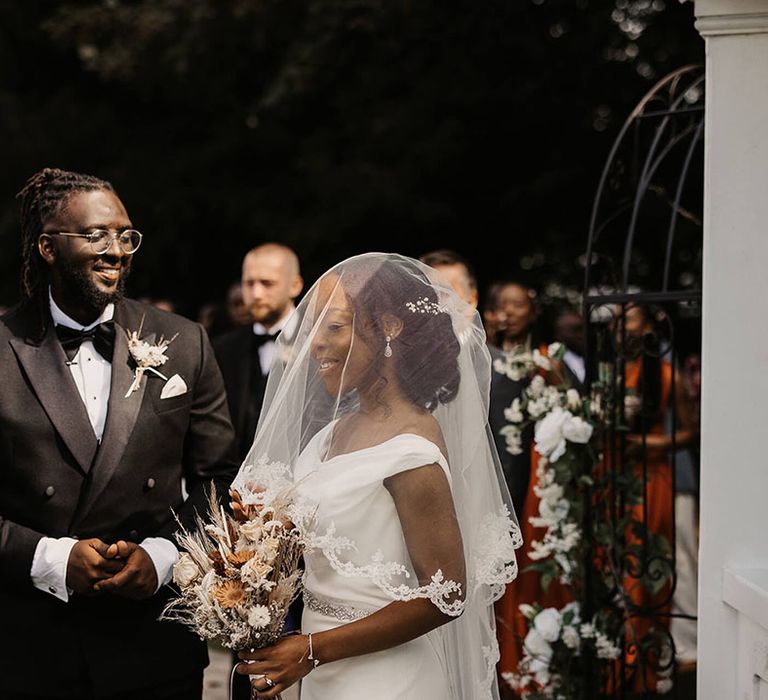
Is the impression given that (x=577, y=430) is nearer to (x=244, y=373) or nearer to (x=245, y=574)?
(x=244, y=373)

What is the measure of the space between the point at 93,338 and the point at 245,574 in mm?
1186

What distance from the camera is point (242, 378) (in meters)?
6.45

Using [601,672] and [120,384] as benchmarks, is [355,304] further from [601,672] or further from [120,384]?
[601,672]

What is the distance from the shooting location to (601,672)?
571cm

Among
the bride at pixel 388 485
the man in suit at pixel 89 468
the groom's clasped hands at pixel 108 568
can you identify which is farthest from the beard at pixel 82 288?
the groom's clasped hands at pixel 108 568

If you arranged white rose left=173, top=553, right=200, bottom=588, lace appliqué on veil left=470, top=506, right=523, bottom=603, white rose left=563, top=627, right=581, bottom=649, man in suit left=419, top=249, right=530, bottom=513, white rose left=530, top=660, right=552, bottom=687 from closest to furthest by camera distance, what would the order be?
1. white rose left=173, top=553, right=200, bottom=588
2. lace appliqué on veil left=470, top=506, right=523, bottom=603
3. white rose left=563, top=627, right=581, bottom=649
4. white rose left=530, top=660, right=552, bottom=687
5. man in suit left=419, top=249, right=530, bottom=513

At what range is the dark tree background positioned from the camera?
11.6 metres

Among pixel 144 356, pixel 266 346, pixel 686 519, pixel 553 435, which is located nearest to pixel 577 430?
pixel 553 435

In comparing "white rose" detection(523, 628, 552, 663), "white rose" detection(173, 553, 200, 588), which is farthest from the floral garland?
"white rose" detection(173, 553, 200, 588)

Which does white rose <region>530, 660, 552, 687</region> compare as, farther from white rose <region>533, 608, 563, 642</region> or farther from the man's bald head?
the man's bald head

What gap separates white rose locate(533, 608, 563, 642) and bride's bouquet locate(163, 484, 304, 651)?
2.66 metres

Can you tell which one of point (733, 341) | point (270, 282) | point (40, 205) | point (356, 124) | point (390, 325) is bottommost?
point (733, 341)

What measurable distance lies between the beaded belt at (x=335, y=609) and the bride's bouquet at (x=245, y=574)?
13 cm

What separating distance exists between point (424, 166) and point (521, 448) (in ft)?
22.8
